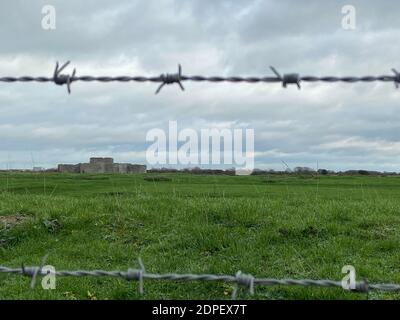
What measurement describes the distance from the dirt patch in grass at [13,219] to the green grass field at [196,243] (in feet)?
0.08

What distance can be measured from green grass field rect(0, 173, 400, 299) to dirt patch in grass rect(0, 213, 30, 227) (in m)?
0.02

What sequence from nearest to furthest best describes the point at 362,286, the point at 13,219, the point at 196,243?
the point at 362,286 → the point at 196,243 → the point at 13,219

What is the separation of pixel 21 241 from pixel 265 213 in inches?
176

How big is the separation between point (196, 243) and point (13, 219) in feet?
13.1

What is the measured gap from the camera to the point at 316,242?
8.61 meters

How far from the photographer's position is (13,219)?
10.4m

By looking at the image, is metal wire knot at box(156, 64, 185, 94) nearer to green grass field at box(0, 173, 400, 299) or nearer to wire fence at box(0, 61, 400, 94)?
wire fence at box(0, 61, 400, 94)

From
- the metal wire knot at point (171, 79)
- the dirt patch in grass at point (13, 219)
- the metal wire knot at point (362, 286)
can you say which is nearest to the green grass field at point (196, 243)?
the dirt patch in grass at point (13, 219)

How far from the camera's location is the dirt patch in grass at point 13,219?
33.1 feet

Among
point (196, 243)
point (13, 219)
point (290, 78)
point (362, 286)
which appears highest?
point (290, 78)

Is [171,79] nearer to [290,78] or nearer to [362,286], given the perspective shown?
[290,78]

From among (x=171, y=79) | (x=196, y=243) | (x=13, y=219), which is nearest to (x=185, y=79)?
(x=171, y=79)

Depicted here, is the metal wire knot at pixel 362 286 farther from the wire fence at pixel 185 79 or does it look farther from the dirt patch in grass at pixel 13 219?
the dirt patch in grass at pixel 13 219

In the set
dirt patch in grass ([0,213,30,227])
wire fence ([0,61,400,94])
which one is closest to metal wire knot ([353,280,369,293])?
wire fence ([0,61,400,94])
